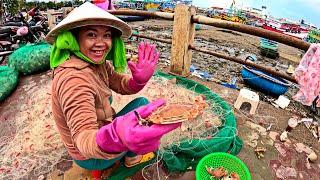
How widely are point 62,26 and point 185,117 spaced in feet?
3.65

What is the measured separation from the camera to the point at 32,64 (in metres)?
4.86

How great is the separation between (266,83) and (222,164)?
7466 mm

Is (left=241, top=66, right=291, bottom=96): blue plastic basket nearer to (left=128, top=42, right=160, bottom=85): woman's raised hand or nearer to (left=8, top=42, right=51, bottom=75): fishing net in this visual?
(left=8, top=42, right=51, bottom=75): fishing net

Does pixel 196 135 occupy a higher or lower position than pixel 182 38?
lower

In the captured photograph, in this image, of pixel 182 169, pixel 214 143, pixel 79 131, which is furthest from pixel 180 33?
pixel 79 131

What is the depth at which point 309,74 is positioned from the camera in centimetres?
260

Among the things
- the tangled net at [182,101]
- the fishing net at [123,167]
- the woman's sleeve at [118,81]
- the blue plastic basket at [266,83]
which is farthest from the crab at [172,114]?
the blue plastic basket at [266,83]

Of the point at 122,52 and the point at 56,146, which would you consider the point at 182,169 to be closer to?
the point at 122,52

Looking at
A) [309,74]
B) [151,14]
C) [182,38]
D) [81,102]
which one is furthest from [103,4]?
[81,102]

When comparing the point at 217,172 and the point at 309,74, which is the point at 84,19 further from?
the point at 309,74

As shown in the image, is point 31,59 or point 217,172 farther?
point 31,59

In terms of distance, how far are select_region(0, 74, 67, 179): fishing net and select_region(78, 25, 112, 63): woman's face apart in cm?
150

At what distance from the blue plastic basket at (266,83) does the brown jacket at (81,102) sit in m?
8.09

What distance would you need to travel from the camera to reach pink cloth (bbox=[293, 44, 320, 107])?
252 cm
